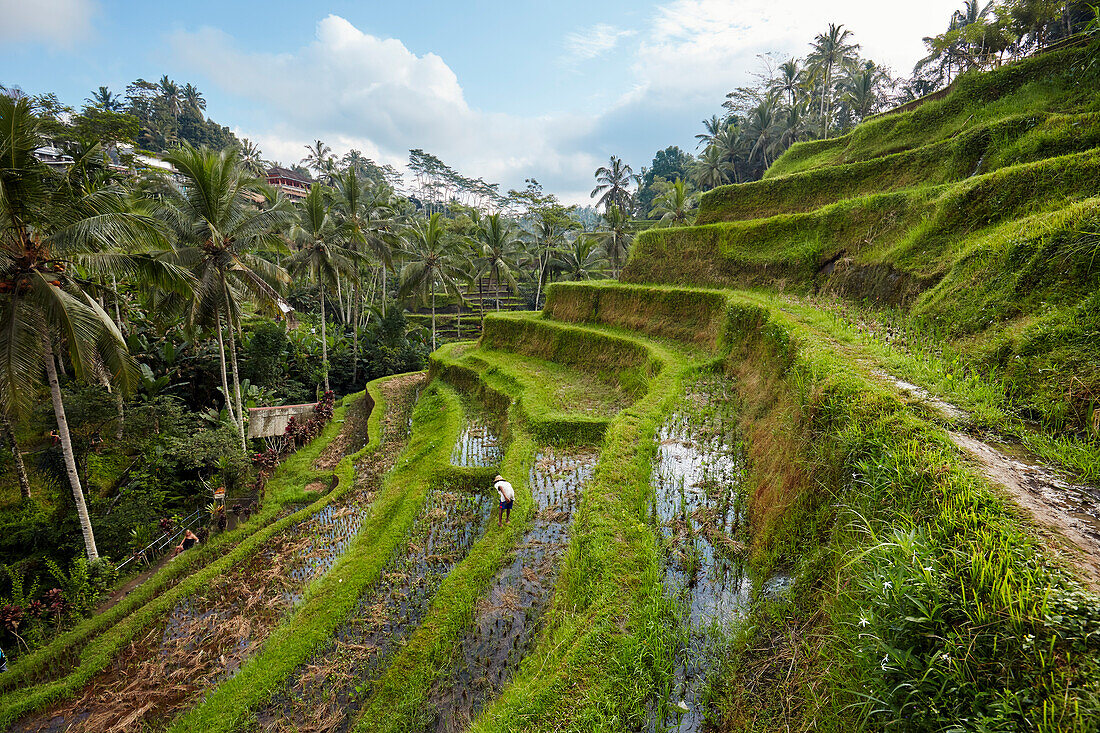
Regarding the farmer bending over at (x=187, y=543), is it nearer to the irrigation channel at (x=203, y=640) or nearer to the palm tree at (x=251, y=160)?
the irrigation channel at (x=203, y=640)

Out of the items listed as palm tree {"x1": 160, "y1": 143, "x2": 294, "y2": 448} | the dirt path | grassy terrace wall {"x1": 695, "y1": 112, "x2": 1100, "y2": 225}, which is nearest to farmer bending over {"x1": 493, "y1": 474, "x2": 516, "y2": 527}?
the dirt path

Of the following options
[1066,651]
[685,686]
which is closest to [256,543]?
[685,686]

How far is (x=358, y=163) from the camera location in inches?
3137

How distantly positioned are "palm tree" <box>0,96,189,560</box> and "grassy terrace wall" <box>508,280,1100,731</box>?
9897 millimetres

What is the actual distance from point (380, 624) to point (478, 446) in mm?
6344

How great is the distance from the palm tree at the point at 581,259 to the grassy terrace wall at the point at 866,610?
88.5ft

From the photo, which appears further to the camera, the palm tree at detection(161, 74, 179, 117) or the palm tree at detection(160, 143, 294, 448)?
the palm tree at detection(161, 74, 179, 117)

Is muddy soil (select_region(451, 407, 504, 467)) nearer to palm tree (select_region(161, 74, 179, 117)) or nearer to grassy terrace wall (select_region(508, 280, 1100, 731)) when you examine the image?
grassy terrace wall (select_region(508, 280, 1100, 731))

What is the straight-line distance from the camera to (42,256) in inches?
322

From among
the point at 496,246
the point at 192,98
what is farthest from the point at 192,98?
the point at 496,246

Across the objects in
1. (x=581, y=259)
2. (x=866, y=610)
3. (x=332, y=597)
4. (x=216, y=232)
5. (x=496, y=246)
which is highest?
(x=496, y=246)

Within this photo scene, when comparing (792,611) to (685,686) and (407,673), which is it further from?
(407,673)

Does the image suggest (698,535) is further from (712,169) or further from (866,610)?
(712,169)

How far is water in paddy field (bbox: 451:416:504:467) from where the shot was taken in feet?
37.9
